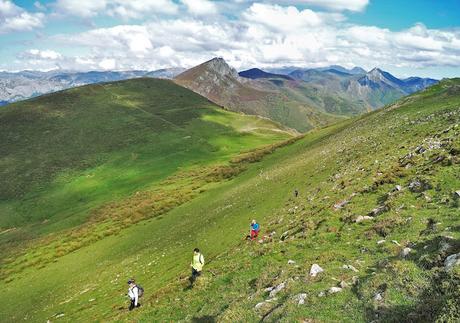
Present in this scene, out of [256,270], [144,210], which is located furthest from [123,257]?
[256,270]

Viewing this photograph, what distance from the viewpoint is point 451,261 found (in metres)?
15.3

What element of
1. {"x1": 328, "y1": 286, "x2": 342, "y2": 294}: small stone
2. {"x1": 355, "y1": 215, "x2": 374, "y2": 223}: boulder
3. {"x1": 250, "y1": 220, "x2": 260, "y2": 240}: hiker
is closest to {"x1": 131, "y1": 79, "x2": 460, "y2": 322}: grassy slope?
{"x1": 328, "y1": 286, "x2": 342, "y2": 294}: small stone

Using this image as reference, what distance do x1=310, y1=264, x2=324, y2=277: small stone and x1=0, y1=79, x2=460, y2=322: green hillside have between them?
43cm

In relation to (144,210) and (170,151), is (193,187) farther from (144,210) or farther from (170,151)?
(170,151)

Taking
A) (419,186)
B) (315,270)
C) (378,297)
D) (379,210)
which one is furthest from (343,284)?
(419,186)

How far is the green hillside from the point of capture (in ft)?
53.7

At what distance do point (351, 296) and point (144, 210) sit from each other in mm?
66201

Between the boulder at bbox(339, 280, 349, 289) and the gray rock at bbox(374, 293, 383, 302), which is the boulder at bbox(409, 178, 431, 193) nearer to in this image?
the boulder at bbox(339, 280, 349, 289)

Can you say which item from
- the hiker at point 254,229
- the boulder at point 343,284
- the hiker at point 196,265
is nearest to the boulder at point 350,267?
the boulder at point 343,284

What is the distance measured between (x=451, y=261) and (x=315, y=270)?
683cm

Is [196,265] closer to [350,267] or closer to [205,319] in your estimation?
[205,319]

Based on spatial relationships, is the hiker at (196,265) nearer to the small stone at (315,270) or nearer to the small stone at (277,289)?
the small stone at (277,289)

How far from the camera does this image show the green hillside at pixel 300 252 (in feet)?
53.7

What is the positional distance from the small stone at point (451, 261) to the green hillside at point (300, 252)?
381mm
